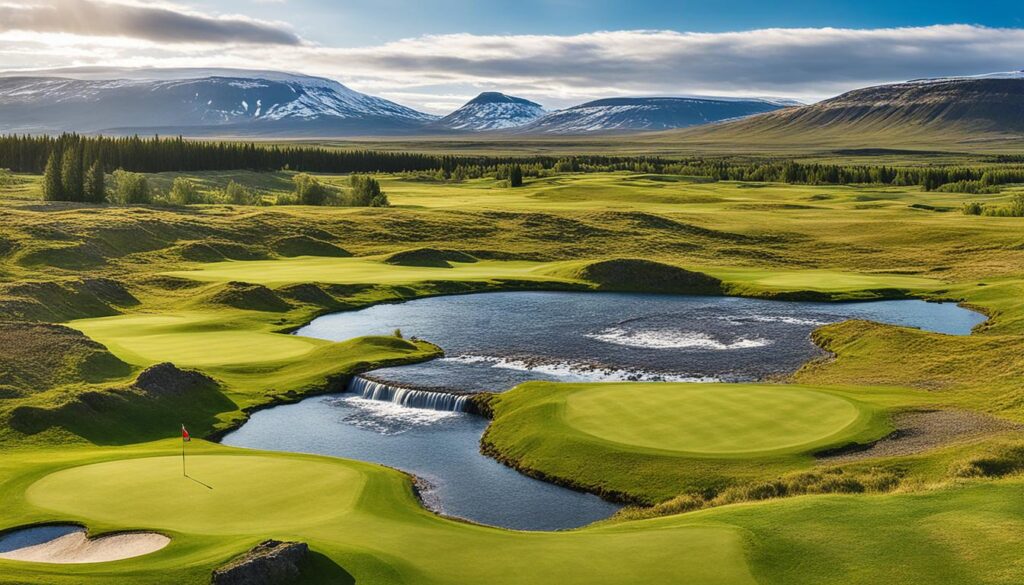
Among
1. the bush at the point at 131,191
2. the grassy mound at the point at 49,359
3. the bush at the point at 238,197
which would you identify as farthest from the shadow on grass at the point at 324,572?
the bush at the point at 238,197

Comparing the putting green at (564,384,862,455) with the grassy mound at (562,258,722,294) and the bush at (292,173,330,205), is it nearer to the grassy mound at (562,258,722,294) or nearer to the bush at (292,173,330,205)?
the grassy mound at (562,258,722,294)

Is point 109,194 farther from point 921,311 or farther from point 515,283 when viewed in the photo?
point 921,311

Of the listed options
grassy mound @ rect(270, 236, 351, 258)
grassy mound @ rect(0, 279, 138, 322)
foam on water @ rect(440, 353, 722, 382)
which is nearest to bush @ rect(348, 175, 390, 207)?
grassy mound @ rect(270, 236, 351, 258)

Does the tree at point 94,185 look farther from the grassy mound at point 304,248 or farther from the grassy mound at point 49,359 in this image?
the grassy mound at point 49,359

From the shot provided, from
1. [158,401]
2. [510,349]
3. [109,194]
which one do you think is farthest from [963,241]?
[109,194]

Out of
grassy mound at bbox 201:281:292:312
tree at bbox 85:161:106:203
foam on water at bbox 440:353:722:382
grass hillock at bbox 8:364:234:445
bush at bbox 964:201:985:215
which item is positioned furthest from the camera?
tree at bbox 85:161:106:203

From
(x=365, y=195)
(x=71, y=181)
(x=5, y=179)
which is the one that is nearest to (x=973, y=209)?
(x=365, y=195)

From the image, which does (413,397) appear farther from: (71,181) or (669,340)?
(71,181)
